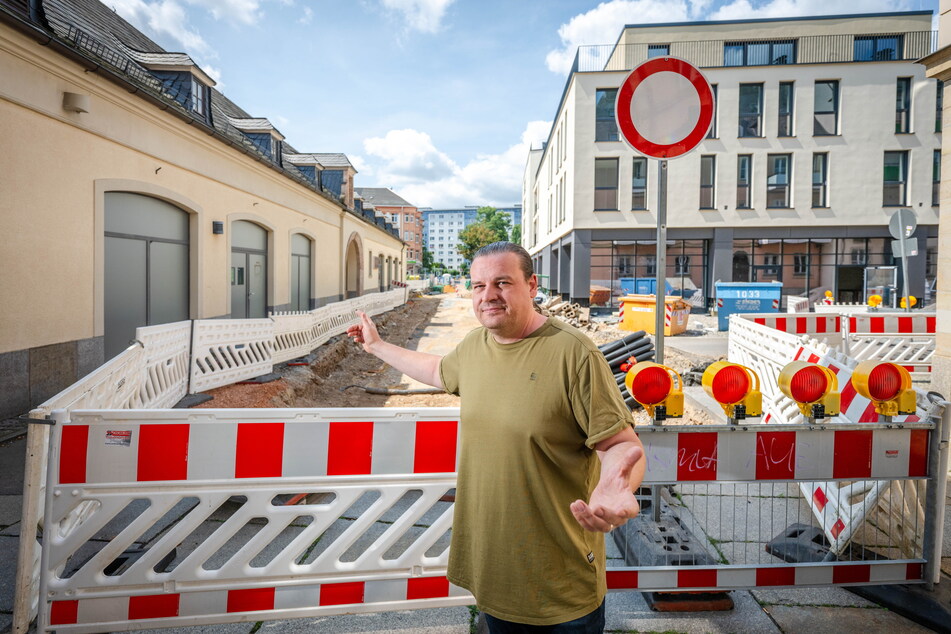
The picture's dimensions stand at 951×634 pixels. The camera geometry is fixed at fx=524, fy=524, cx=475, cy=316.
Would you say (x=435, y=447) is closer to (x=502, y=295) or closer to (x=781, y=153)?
(x=502, y=295)

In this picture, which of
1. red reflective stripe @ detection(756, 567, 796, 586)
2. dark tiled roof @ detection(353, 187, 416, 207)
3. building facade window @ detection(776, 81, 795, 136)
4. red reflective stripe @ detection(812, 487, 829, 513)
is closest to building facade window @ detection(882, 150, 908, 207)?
building facade window @ detection(776, 81, 795, 136)

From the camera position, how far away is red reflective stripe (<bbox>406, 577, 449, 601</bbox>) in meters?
2.76

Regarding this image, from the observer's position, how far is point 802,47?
90.1 ft

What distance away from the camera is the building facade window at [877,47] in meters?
27.4

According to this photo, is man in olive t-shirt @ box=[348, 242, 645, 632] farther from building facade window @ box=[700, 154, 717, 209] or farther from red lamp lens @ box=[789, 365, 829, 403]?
building facade window @ box=[700, 154, 717, 209]

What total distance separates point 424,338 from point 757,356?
12.6 meters

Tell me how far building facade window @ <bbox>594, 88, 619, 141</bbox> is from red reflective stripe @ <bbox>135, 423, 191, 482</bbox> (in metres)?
27.5

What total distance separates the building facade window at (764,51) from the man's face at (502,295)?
105 feet

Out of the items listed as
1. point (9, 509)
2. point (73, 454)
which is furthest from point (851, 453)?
point (9, 509)

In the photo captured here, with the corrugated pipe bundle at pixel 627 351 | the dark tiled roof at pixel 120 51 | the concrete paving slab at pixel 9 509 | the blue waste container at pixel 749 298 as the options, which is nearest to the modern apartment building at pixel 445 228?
the blue waste container at pixel 749 298

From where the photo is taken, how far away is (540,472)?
171 cm

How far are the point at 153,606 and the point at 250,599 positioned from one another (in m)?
0.46

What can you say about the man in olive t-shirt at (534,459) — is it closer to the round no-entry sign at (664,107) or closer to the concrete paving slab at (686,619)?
the concrete paving slab at (686,619)

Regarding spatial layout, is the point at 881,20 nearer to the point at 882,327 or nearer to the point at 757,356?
the point at 882,327
